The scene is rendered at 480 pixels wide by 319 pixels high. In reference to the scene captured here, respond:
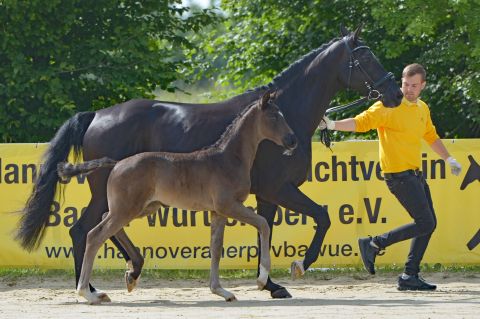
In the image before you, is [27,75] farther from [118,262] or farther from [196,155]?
[196,155]

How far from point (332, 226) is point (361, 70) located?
260 centimetres

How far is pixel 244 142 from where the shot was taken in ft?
31.9

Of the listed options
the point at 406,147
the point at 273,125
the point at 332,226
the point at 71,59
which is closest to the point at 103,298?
the point at 273,125

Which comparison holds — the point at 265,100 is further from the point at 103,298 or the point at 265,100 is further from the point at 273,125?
A: the point at 103,298

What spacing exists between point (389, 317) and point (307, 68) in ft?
9.87

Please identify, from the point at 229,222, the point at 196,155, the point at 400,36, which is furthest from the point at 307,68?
the point at 400,36

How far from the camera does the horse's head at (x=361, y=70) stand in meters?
10.4

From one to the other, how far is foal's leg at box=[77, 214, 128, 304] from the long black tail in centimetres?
108

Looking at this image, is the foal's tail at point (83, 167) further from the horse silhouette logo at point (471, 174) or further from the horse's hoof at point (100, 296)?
the horse silhouette logo at point (471, 174)

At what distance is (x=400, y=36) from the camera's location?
17828mm

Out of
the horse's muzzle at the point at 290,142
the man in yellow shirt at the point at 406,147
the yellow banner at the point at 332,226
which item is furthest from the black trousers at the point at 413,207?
the yellow banner at the point at 332,226

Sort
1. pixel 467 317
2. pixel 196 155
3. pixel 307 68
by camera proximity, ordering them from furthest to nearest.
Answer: pixel 307 68 < pixel 196 155 < pixel 467 317

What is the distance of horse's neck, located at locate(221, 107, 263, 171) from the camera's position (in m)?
9.68

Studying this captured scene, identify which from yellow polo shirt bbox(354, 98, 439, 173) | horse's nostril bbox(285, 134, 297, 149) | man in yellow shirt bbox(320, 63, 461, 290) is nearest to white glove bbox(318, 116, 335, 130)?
man in yellow shirt bbox(320, 63, 461, 290)
